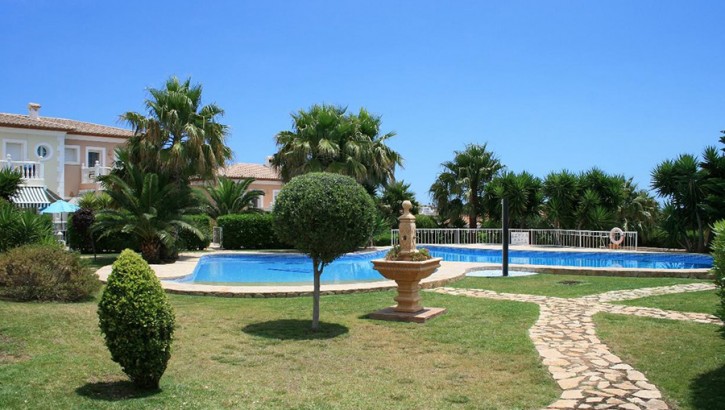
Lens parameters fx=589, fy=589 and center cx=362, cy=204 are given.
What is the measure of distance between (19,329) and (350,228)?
488 centimetres

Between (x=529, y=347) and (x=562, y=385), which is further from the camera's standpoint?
(x=529, y=347)

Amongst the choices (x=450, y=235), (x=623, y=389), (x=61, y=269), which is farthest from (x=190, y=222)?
(x=623, y=389)

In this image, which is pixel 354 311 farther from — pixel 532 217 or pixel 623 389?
pixel 532 217

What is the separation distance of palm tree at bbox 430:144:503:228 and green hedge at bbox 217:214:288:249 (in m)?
10.6

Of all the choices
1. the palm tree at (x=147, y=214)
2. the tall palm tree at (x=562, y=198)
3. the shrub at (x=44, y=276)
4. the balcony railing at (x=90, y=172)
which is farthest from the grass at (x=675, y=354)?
the balcony railing at (x=90, y=172)

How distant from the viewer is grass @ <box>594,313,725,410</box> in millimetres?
5926

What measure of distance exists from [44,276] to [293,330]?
212 inches

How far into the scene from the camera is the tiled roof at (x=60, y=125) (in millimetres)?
32703

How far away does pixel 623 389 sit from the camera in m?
6.09

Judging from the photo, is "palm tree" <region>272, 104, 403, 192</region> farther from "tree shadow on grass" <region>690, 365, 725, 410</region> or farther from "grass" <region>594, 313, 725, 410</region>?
"tree shadow on grass" <region>690, 365, 725, 410</region>

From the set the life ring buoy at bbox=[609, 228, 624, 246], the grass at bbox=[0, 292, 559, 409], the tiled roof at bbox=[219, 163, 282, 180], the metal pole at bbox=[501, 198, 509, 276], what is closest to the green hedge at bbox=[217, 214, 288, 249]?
the metal pole at bbox=[501, 198, 509, 276]

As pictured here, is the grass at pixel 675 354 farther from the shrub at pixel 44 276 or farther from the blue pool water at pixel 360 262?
the blue pool water at pixel 360 262

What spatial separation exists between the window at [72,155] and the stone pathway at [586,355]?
3051cm

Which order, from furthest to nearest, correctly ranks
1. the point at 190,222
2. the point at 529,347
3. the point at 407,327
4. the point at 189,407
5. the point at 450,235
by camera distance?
1. the point at 450,235
2. the point at 190,222
3. the point at 407,327
4. the point at 529,347
5. the point at 189,407
